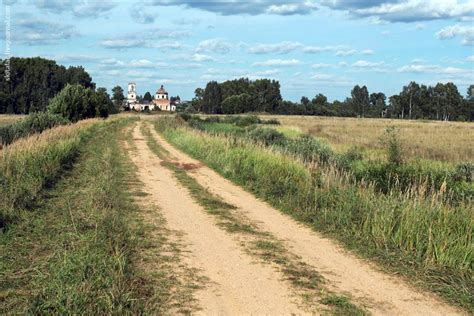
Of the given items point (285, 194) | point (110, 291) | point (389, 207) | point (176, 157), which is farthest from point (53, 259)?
point (176, 157)

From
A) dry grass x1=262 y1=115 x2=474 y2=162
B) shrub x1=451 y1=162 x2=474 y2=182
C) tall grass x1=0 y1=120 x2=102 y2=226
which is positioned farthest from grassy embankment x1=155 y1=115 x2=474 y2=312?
dry grass x1=262 y1=115 x2=474 y2=162

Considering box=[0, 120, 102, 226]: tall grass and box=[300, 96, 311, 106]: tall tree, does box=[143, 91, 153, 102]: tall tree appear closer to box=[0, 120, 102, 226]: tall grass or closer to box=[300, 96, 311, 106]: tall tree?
box=[300, 96, 311, 106]: tall tree

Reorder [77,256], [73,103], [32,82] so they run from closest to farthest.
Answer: [77,256] → [73,103] → [32,82]

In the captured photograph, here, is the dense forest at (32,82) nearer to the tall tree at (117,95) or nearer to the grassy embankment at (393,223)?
the tall tree at (117,95)

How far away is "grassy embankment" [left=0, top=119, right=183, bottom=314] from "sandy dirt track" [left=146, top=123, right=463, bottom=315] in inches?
58.7

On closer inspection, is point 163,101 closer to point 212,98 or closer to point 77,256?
point 212,98

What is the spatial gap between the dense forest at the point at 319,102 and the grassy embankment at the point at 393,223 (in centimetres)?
12500

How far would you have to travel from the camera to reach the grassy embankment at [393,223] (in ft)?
20.5

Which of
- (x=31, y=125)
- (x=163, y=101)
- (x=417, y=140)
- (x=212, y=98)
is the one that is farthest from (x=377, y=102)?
(x=31, y=125)

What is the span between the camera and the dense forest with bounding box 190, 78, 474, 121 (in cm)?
13625

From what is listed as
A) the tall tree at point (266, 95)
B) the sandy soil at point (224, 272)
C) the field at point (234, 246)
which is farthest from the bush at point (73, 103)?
the tall tree at point (266, 95)

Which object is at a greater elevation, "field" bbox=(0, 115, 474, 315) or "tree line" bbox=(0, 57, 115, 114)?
"tree line" bbox=(0, 57, 115, 114)

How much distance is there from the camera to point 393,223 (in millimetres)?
7652

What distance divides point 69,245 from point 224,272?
233 centimetres
